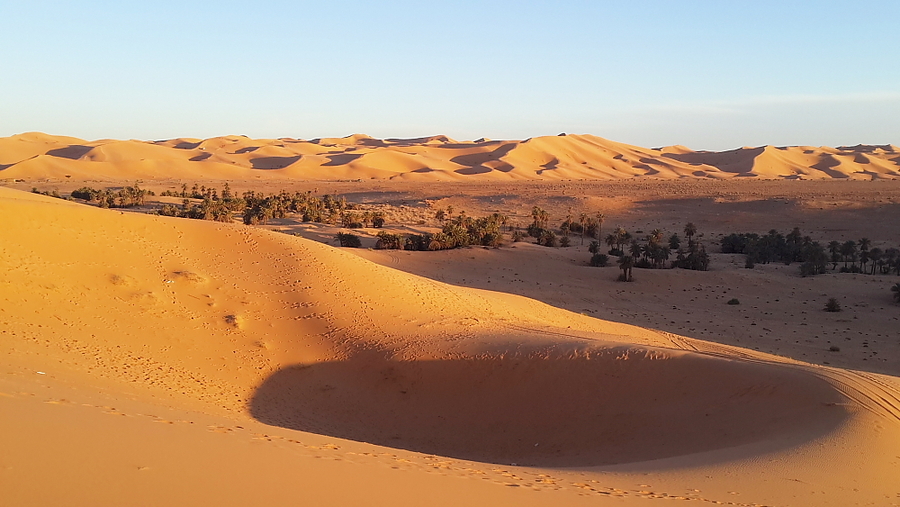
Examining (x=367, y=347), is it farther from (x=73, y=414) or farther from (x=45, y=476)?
(x=45, y=476)

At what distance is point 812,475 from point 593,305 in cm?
1768

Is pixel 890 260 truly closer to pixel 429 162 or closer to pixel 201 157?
pixel 429 162

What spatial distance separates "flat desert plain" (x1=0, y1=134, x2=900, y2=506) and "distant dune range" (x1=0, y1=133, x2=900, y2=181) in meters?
66.6

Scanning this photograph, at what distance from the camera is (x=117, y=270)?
51.1 ft

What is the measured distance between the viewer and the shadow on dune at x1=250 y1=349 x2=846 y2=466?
10516 mm

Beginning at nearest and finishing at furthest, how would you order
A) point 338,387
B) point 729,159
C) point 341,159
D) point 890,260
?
point 338,387, point 890,260, point 341,159, point 729,159

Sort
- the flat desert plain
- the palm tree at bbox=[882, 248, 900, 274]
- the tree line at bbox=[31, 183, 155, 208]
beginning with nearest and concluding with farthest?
the flat desert plain → the palm tree at bbox=[882, 248, 900, 274] → the tree line at bbox=[31, 183, 155, 208]

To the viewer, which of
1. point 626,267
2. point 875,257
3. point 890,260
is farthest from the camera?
point 890,260

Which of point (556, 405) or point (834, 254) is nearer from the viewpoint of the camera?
point (556, 405)

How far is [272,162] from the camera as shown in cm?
10588

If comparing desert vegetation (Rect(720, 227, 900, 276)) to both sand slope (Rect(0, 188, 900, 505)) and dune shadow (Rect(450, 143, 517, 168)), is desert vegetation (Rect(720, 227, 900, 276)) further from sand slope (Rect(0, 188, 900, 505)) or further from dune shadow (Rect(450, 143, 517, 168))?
dune shadow (Rect(450, 143, 517, 168))

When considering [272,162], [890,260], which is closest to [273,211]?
[890,260]

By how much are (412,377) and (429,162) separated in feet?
311

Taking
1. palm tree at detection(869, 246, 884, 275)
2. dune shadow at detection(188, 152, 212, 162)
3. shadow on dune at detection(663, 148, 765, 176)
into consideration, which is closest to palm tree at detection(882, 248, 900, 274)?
palm tree at detection(869, 246, 884, 275)
